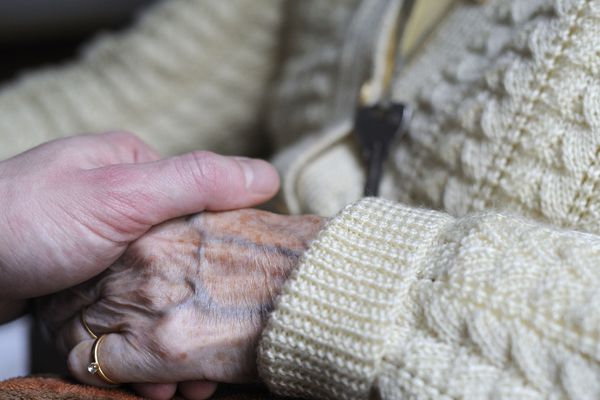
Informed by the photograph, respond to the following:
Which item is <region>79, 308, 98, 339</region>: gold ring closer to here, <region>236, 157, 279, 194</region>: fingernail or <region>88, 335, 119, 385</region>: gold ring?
<region>88, 335, 119, 385</region>: gold ring

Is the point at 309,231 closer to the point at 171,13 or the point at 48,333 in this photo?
the point at 48,333

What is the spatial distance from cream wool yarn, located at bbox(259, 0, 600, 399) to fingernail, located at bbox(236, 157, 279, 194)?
0.15 meters

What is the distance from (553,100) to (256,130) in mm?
761

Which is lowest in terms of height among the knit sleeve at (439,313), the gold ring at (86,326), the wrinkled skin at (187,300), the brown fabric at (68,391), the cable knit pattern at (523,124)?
the brown fabric at (68,391)

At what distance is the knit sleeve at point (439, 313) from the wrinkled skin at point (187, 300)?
2.0 inches

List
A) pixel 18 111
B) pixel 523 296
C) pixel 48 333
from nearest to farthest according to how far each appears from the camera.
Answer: pixel 523 296, pixel 48 333, pixel 18 111

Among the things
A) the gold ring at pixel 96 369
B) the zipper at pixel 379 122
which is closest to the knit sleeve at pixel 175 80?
the zipper at pixel 379 122

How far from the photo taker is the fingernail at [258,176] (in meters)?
0.73

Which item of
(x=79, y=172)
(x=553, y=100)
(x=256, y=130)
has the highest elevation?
(x=553, y=100)

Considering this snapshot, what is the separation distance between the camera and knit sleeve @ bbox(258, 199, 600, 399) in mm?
489

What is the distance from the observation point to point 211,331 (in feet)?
1.99

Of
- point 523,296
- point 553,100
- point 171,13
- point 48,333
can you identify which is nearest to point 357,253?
point 523,296

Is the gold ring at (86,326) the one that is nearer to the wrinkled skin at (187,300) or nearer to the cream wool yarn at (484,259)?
the wrinkled skin at (187,300)

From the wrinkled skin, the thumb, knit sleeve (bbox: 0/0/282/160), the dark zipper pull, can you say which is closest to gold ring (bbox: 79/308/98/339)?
the wrinkled skin
